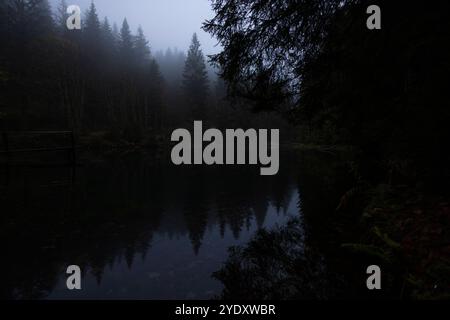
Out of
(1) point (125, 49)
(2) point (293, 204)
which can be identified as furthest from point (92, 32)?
(2) point (293, 204)

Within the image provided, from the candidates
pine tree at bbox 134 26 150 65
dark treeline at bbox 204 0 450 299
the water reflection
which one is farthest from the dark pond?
pine tree at bbox 134 26 150 65

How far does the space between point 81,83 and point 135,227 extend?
3880cm

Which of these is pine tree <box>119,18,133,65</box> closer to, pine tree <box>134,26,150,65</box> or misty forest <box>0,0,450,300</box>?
pine tree <box>134,26,150,65</box>

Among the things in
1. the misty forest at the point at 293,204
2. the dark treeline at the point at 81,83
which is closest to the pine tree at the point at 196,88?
the dark treeline at the point at 81,83

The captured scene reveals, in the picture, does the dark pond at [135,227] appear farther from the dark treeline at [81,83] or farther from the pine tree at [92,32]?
the pine tree at [92,32]

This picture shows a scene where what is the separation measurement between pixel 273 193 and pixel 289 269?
6.18 m

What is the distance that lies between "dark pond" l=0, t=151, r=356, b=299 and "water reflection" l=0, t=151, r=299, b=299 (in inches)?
0.7

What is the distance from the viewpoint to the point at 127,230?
6832mm

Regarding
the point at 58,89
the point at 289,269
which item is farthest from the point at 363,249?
the point at 58,89

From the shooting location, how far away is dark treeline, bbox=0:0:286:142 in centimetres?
3003

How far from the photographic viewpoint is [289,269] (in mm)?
4855

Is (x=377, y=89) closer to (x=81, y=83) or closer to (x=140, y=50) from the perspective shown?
(x=81, y=83)

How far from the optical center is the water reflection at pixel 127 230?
4.49 metres
